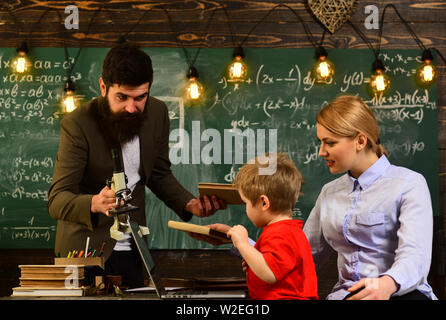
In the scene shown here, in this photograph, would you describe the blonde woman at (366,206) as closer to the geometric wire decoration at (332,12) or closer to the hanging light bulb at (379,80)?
the hanging light bulb at (379,80)

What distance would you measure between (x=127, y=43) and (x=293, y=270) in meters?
2.24

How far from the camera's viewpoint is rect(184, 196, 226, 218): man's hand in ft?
5.74

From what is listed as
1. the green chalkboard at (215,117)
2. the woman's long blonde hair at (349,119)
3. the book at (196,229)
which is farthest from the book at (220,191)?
the green chalkboard at (215,117)

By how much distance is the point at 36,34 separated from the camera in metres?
3.21

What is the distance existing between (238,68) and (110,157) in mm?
1451

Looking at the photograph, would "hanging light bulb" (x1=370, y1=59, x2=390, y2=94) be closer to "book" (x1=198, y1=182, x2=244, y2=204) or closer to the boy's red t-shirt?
"book" (x1=198, y1=182, x2=244, y2=204)

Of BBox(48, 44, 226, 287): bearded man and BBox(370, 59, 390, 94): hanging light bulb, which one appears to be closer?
BBox(48, 44, 226, 287): bearded man

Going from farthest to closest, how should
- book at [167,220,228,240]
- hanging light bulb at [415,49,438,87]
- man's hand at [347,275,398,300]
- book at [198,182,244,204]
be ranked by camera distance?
hanging light bulb at [415,49,438,87] < book at [198,182,244,204] < book at [167,220,228,240] < man's hand at [347,275,398,300]

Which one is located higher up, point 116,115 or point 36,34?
point 36,34

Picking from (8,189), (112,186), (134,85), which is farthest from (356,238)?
(8,189)

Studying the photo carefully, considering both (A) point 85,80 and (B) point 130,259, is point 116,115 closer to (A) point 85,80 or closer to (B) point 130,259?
(B) point 130,259

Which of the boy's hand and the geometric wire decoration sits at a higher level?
the geometric wire decoration

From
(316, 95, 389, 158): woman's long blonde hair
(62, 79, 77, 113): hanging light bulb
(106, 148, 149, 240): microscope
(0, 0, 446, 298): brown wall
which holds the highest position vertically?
(0, 0, 446, 298): brown wall

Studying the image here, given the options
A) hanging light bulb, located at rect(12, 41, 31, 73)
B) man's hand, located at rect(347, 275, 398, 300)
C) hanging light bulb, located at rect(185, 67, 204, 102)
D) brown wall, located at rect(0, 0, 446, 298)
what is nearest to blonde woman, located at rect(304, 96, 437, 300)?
man's hand, located at rect(347, 275, 398, 300)
